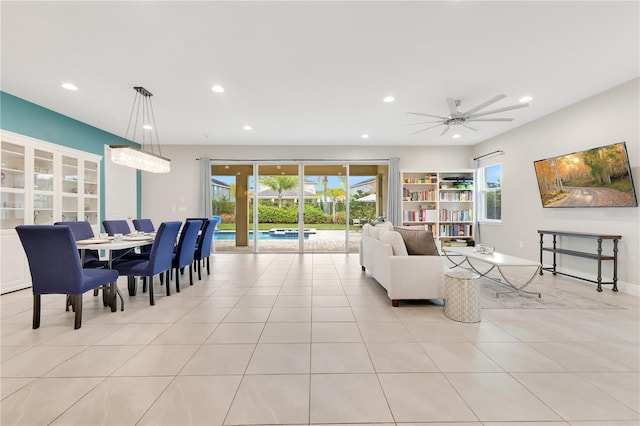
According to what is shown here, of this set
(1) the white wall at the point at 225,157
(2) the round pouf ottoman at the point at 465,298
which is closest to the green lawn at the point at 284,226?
(1) the white wall at the point at 225,157

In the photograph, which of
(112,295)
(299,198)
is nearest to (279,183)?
(299,198)

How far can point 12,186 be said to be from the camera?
13.5 ft

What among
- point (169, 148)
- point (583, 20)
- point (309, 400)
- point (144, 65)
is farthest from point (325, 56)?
point (169, 148)

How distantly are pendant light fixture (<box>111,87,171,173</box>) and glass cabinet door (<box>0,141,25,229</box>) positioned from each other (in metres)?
1.53

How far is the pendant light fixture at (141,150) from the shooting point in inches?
152

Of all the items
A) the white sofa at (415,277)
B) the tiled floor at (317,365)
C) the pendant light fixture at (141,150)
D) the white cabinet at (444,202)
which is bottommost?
the tiled floor at (317,365)

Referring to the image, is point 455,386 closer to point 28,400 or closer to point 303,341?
point 303,341

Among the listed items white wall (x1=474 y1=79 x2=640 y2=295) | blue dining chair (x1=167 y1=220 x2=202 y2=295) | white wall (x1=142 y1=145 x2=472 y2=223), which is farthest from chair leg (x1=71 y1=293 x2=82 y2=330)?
white wall (x1=474 y1=79 x2=640 y2=295)

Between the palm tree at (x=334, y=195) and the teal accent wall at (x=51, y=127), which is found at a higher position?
the teal accent wall at (x=51, y=127)

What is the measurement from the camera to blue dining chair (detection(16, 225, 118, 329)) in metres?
2.52

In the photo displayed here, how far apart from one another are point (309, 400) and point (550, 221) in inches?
214

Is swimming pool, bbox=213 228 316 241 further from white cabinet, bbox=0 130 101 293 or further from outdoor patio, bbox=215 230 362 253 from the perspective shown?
white cabinet, bbox=0 130 101 293

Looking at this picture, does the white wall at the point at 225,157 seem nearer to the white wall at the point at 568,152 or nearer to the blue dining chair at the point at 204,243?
the white wall at the point at 568,152

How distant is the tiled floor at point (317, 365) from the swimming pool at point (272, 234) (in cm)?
444
